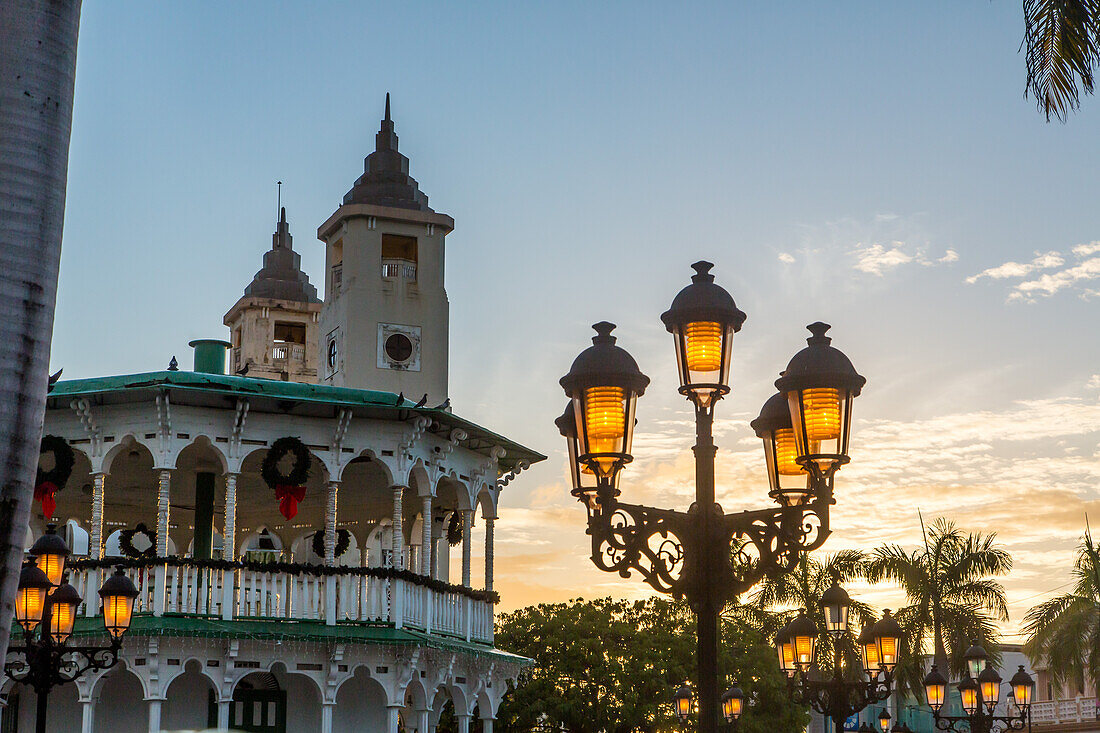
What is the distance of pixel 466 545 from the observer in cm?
2728

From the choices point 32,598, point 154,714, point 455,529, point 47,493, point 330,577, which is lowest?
point 154,714

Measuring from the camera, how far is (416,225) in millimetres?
52438

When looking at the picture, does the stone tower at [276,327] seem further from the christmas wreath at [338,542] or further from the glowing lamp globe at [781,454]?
the glowing lamp globe at [781,454]

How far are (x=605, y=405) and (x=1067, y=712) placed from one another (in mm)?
49883

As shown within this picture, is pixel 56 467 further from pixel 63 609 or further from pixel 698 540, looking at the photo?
pixel 698 540

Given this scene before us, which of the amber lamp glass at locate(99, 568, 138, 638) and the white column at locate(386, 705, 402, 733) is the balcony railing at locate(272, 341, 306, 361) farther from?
the amber lamp glass at locate(99, 568, 138, 638)

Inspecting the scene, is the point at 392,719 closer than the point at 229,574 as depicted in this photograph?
No

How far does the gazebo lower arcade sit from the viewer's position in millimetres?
22797

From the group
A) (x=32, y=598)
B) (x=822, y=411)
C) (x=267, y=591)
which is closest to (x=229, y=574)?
(x=267, y=591)

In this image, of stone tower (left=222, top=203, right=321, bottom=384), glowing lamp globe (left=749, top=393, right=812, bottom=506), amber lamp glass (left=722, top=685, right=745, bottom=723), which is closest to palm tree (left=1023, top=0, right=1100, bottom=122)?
glowing lamp globe (left=749, top=393, right=812, bottom=506)

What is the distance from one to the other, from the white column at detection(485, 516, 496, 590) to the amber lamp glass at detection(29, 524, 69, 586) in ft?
38.6

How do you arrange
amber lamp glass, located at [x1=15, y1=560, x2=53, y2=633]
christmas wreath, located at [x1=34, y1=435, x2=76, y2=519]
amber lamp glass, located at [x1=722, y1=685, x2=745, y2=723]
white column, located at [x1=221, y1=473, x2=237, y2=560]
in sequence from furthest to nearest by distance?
amber lamp glass, located at [x1=722, y1=685, x2=745, y2=723]
christmas wreath, located at [x1=34, y1=435, x2=76, y2=519]
white column, located at [x1=221, y1=473, x2=237, y2=560]
amber lamp glass, located at [x1=15, y1=560, x2=53, y2=633]

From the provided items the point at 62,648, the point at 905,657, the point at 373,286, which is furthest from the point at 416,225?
the point at 62,648

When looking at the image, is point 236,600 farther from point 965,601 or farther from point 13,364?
point 965,601
